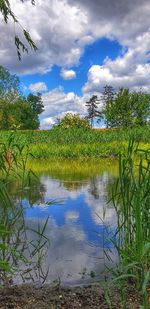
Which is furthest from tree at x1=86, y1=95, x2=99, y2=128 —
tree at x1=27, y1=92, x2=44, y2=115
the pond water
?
the pond water

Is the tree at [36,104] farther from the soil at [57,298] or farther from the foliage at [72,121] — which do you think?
the soil at [57,298]

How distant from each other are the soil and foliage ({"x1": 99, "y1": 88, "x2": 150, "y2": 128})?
34592 millimetres

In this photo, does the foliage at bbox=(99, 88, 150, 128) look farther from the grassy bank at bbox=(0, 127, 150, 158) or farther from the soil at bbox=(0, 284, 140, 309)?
the soil at bbox=(0, 284, 140, 309)

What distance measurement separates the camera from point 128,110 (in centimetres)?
3809

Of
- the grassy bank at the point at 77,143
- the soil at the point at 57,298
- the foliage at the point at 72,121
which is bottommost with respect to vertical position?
the soil at the point at 57,298

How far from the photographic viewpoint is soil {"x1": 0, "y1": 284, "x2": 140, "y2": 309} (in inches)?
102

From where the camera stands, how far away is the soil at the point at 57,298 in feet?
8.48

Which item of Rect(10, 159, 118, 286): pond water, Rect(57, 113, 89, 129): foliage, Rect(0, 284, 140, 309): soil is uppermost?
Rect(57, 113, 89, 129): foliage

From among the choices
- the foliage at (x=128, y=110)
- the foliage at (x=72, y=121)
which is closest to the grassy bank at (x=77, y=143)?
the foliage at (x=72, y=121)

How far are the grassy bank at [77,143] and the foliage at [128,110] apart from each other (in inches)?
659

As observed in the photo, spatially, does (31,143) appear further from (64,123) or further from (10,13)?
(10,13)

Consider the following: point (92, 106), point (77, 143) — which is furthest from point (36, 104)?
point (77, 143)

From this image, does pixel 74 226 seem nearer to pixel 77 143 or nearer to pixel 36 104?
pixel 77 143

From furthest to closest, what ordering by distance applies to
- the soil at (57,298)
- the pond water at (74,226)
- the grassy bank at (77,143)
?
the grassy bank at (77,143), the pond water at (74,226), the soil at (57,298)
